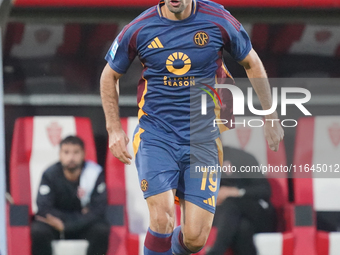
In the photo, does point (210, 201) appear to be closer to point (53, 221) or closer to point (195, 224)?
point (195, 224)

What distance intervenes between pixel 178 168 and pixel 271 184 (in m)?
1.92

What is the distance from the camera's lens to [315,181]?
16.1 feet

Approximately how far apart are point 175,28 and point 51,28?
71.7 inches

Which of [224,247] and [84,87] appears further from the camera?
[84,87]

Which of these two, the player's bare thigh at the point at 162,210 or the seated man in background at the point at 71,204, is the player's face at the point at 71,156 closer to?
the seated man in background at the point at 71,204

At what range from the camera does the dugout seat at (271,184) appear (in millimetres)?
4668

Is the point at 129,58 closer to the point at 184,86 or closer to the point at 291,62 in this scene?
the point at 184,86

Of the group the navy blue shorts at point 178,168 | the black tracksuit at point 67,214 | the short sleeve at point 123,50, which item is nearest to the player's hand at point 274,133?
the navy blue shorts at point 178,168

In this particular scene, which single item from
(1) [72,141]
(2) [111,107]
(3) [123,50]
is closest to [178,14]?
(3) [123,50]

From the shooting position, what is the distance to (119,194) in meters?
4.80

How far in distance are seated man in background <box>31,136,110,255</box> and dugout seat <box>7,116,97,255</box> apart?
83 millimetres

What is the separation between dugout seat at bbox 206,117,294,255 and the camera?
4668 mm

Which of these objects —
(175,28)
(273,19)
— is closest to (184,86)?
(175,28)

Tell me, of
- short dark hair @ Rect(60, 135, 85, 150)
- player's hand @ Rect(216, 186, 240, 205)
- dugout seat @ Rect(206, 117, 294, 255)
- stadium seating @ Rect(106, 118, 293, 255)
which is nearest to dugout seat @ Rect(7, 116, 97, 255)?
short dark hair @ Rect(60, 135, 85, 150)
